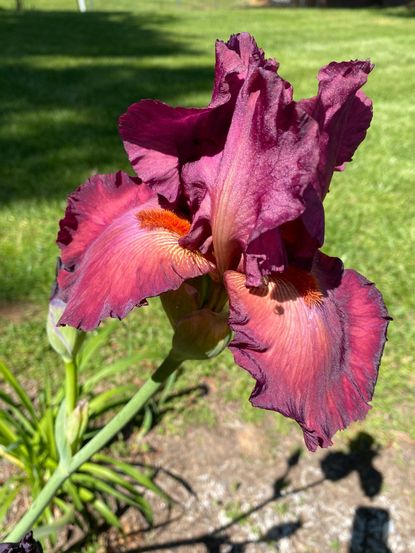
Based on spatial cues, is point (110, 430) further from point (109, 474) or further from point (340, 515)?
point (340, 515)

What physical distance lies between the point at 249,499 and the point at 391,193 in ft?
9.66

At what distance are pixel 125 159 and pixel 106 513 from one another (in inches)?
122

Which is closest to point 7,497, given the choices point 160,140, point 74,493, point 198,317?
point 74,493

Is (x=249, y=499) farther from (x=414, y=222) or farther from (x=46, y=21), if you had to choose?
(x=46, y=21)

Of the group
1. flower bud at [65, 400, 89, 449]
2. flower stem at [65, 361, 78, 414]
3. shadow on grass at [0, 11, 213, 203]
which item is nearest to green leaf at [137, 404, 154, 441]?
flower stem at [65, 361, 78, 414]

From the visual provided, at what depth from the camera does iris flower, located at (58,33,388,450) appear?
768 mm

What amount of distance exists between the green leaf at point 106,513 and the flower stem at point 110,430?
2.12 ft

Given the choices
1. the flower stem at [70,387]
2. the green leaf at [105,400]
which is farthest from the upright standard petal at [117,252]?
the green leaf at [105,400]

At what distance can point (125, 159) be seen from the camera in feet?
14.2

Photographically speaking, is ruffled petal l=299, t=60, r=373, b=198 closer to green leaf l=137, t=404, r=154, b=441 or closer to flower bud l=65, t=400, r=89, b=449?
flower bud l=65, t=400, r=89, b=449

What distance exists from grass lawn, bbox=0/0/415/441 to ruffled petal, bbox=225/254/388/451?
147cm

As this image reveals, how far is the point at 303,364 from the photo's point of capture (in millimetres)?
780

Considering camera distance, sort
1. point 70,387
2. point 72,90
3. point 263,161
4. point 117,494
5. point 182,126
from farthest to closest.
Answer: point 72,90, point 117,494, point 70,387, point 182,126, point 263,161

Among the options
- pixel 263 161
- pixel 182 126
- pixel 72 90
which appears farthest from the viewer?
pixel 72 90
